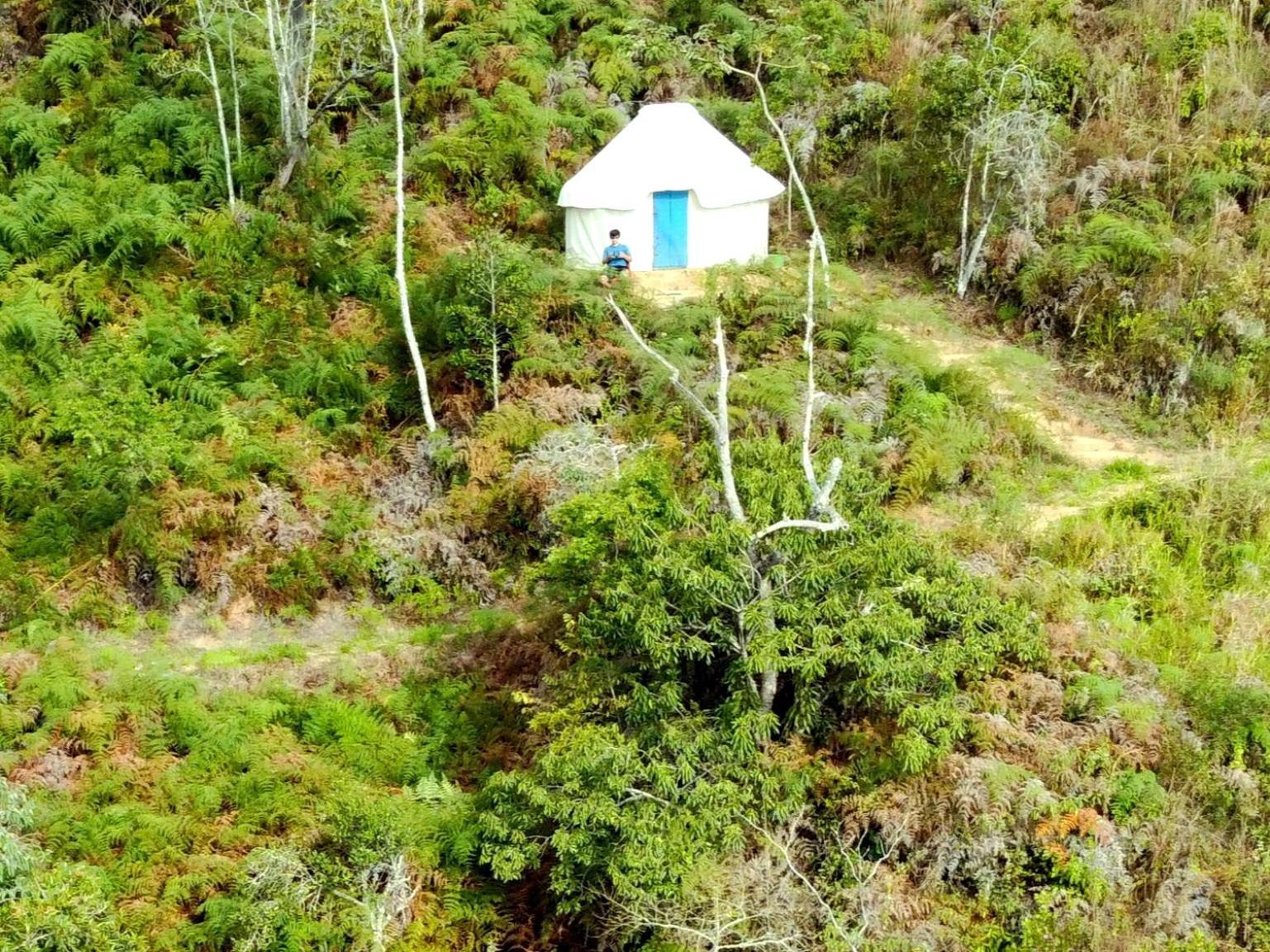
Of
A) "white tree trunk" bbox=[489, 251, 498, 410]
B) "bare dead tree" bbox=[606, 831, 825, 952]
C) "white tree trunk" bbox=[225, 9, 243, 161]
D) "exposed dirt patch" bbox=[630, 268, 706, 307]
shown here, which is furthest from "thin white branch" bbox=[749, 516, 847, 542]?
"white tree trunk" bbox=[225, 9, 243, 161]

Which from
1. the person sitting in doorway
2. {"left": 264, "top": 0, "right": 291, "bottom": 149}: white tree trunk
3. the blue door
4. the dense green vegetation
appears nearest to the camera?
the dense green vegetation

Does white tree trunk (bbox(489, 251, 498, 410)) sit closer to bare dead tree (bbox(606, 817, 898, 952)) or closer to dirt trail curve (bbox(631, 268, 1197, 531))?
dirt trail curve (bbox(631, 268, 1197, 531))

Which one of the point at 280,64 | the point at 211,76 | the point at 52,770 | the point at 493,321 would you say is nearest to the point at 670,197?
the point at 493,321

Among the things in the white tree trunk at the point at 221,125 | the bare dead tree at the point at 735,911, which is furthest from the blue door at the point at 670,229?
the bare dead tree at the point at 735,911

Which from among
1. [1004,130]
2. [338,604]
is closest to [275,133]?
[338,604]

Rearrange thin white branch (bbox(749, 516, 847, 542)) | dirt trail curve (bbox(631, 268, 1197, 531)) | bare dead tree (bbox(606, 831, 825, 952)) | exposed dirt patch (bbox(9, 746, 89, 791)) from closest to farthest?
bare dead tree (bbox(606, 831, 825, 952))
thin white branch (bbox(749, 516, 847, 542))
exposed dirt patch (bbox(9, 746, 89, 791))
dirt trail curve (bbox(631, 268, 1197, 531))

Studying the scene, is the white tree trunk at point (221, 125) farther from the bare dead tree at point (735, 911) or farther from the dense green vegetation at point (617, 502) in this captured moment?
the bare dead tree at point (735, 911)
